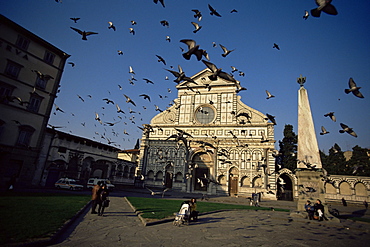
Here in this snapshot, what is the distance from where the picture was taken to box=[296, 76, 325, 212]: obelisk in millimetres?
12594

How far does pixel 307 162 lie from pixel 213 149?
2440cm

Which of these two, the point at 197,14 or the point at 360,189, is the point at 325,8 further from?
the point at 360,189

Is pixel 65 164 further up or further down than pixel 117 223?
further up

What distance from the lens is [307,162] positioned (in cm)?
1304

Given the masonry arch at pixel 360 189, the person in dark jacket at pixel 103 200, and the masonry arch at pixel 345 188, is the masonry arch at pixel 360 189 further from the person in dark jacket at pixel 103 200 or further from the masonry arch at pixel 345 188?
the person in dark jacket at pixel 103 200

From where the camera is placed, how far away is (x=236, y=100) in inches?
1535

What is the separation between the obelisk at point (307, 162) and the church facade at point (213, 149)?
17.9 metres

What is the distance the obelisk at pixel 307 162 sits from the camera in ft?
41.3

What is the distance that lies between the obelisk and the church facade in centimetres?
1794

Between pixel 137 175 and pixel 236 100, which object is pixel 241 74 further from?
pixel 137 175

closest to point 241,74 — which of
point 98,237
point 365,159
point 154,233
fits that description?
point 154,233

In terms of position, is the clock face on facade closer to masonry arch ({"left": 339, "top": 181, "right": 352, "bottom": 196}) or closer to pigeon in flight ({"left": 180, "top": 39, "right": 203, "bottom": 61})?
masonry arch ({"left": 339, "top": 181, "right": 352, "bottom": 196})

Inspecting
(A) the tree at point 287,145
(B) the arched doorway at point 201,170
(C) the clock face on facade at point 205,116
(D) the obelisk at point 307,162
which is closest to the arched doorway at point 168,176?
(B) the arched doorway at point 201,170

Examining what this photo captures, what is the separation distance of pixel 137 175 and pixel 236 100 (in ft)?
77.4
